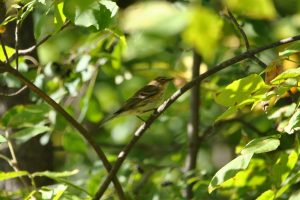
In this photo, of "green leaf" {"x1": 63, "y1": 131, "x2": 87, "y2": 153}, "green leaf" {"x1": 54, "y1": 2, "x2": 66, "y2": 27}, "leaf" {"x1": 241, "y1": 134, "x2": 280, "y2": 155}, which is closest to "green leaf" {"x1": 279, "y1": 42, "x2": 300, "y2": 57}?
"leaf" {"x1": 241, "y1": 134, "x2": 280, "y2": 155}

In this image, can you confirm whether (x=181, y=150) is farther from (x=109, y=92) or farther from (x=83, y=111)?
(x=109, y=92)

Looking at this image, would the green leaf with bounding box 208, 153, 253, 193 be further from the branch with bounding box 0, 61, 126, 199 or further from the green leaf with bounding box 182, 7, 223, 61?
the green leaf with bounding box 182, 7, 223, 61

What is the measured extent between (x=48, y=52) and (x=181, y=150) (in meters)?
1.47

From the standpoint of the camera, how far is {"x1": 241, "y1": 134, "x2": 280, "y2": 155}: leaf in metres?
1.77

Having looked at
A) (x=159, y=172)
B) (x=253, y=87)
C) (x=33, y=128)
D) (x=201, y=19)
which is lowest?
(x=159, y=172)

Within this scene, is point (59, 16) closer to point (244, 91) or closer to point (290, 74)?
point (244, 91)

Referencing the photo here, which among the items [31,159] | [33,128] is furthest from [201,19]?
[31,159]

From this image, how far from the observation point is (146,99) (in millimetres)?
3711

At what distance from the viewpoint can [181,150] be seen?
3.85m

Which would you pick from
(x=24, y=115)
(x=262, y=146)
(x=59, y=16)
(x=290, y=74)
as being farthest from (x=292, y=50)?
(x=24, y=115)

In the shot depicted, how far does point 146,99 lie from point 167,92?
436mm

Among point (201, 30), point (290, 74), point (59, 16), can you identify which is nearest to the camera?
point (201, 30)

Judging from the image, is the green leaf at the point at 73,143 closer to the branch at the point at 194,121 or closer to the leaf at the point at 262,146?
the branch at the point at 194,121

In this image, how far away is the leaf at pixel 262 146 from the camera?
1773 millimetres
